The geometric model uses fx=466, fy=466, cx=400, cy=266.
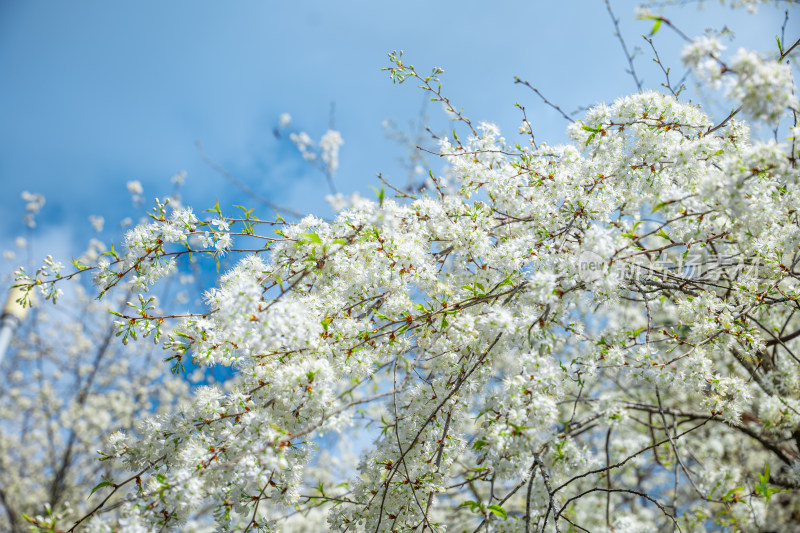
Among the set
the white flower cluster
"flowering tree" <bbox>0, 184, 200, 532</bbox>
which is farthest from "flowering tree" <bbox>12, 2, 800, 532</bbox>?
"flowering tree" <bbox>0, 184, 200, 532</bbox>

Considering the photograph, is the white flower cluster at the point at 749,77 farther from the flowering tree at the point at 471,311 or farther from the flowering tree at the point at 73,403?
the flowering tree at the point at 73,403

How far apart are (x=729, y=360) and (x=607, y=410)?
357cm

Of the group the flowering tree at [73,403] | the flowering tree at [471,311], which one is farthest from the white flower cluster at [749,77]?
the flowering tree at [73,403]

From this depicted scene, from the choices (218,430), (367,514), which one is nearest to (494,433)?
(367,514)

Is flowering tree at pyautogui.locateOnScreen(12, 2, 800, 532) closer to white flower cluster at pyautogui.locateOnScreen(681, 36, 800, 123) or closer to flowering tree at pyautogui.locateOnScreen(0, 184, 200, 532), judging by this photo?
white flower cluster at pyautogui.locateOnScreen(681, 36, 800, 123)

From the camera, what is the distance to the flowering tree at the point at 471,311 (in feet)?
7.21

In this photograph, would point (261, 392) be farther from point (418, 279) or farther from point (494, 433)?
point (494, 433)

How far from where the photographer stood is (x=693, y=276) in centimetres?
325

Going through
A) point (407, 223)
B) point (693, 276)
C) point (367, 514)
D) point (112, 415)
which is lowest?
point (367, 514)

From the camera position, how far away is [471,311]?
9.64ft

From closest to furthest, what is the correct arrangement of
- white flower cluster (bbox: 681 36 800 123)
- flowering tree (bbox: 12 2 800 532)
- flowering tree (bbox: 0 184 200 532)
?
white flower cluster (bbox: 681 36 800 123), flowering tree (bbox: 12 2 800 532), flowering tree (bbox: 0 184 200 532)

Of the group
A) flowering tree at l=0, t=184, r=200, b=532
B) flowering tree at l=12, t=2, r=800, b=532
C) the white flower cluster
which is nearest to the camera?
the white flower cluster

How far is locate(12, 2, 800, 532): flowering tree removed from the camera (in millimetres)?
2197

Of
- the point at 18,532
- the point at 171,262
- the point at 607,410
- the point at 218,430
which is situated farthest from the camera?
the point at 18,532
